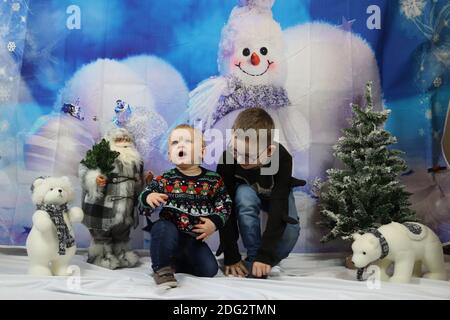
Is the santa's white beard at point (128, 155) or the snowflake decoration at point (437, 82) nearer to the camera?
the santa's white beard at point (128, 155)

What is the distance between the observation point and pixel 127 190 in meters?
2.08

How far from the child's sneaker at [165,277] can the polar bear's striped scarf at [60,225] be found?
0.36m

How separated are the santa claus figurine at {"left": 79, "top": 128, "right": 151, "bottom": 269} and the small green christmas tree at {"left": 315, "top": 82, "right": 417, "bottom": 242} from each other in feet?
2.73

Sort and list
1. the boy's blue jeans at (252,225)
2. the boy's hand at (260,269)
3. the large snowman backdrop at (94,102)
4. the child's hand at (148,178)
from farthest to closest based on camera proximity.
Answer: the large snowman backdrop at (94,102) → the child's hand at (148,178) → the boy's blue jeans at (252,225) → the boy's hand at (260,269)

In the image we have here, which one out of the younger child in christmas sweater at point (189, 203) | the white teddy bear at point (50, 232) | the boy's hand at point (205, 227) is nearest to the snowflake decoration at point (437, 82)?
the younger child in christmas sweater at point (189, 203)

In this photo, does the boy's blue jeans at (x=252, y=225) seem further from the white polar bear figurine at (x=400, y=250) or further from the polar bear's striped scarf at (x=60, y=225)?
the polar bear's striped scarf at (x=60, y=225)

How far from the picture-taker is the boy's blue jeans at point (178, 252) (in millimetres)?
1835

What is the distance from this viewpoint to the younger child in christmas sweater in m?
1.90

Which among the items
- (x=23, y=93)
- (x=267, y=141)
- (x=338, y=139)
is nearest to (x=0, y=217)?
(x=23, y=93)

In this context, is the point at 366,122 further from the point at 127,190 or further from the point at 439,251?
the point at 127,190

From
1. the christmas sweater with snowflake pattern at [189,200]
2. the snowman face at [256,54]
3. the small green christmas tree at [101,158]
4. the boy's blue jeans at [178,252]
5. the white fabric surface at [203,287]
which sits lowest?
the white fabric surface at [203,287]

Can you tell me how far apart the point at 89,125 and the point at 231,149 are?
0.68 meters

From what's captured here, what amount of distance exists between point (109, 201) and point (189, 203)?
0.36 metres

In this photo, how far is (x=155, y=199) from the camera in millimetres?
1876
